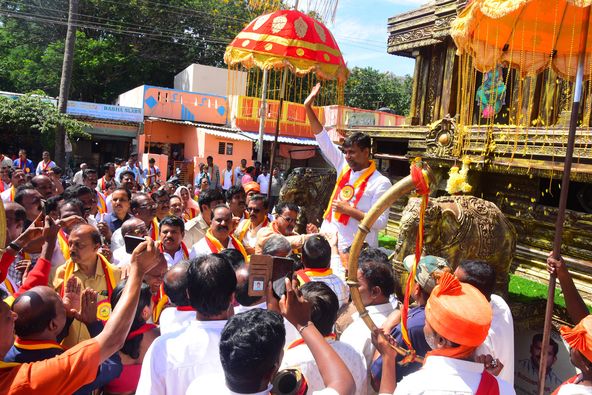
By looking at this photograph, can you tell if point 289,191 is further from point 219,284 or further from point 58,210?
point 219,284

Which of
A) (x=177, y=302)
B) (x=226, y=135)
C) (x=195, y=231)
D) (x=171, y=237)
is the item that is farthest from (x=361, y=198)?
(x=226, y=135)

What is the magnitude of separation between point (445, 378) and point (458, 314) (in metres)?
0.25

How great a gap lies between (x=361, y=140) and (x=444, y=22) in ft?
24.2

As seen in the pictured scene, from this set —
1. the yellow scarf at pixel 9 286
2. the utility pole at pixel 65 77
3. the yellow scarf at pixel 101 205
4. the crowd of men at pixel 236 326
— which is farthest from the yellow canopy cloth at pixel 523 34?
the utility pole at pixel 65 77

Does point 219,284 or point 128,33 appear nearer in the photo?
point 219,284

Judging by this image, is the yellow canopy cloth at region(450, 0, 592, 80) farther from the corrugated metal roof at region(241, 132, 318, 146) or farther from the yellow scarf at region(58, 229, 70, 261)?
the corrugated metal roof at region(241, 132, 318, 146)

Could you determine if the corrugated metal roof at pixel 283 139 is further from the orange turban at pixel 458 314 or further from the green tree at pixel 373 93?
the orange turban at pixel 458 314

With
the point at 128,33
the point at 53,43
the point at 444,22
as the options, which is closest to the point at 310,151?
the point at 444,22

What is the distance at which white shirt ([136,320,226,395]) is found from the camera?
2.05 metres

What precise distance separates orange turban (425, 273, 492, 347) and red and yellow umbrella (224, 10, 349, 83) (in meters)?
4.94

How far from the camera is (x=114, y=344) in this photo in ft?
6.46

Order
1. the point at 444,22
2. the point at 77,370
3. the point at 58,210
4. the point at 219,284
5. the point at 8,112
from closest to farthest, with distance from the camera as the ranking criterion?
the point at 77,370
the point at 219,284
the point at 58,210
the point at 444,22
the point at 8,112

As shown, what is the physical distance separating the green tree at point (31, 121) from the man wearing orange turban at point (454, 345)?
54.1 feet

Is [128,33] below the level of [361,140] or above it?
above
